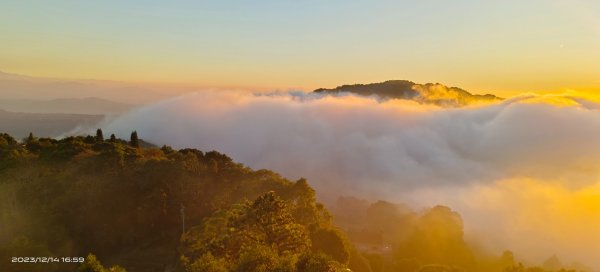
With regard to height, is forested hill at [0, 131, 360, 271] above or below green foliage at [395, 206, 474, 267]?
above

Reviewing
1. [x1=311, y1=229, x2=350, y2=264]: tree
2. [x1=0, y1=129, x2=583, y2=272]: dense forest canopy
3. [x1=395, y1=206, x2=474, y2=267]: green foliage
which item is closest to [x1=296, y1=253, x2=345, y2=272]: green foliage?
[x1=0, y1=129, x2=583, y2=272]: dense forest canopy

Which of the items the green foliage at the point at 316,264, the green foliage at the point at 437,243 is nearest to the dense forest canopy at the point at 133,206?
the green foliage at the point at 316,264

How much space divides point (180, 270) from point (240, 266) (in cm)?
1238

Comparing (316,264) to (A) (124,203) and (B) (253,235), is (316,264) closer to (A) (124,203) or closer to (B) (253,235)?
(B) (253,235)

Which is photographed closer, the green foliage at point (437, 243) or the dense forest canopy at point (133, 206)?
the dense forest canopy at point (133, 206)

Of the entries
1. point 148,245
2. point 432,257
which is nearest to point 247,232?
point 148,245

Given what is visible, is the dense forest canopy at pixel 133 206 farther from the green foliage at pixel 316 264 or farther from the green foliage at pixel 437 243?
the green foliage at pixel 437 243

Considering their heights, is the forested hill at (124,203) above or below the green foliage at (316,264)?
below

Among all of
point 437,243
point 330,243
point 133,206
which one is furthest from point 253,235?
point 437,243

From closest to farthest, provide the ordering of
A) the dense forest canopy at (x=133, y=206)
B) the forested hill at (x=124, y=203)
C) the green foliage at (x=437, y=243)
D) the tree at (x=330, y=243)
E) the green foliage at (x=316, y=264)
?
the green foliage at (x=316, y=264), the dense forest canopy at (x=133, y=206), the forested hill at (x=124, y=203), the tree at (x=330, y=243), the green foliage at (x=437, y=243)

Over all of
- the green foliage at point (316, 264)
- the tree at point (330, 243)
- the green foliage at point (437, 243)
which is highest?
the green foliage at point (316, 264)

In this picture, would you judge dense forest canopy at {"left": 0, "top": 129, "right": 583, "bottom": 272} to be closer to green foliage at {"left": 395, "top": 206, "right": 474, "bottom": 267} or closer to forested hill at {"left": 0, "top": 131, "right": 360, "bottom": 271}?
forested hill at {"left": 0, "top": 131, "right": 360, "bottom": 271}

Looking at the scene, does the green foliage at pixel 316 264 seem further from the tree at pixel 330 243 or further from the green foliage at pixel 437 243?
the green foliage at pixel 437 243

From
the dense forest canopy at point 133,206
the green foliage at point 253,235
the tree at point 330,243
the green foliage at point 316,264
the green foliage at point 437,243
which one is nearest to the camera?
the green foliage at point 316,264
